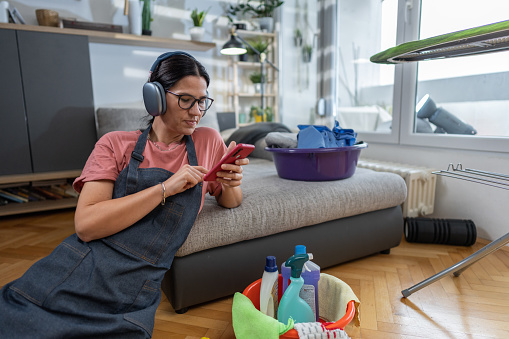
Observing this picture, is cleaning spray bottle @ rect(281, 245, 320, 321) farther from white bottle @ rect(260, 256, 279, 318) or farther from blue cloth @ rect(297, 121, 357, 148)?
blue cloth @ rect(297, 121, 357, 148)

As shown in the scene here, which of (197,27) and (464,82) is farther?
(197,27)

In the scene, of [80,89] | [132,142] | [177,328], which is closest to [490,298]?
[177,328]

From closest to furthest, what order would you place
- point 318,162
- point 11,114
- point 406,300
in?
1. point 406,300
2. point 318,162
3. point 11,114

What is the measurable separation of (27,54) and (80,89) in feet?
1.30

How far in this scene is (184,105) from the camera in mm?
978

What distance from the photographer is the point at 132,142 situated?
1.02 m

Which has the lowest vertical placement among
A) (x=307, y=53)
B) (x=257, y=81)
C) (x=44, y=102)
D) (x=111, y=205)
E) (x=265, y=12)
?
(x=111, y=205)

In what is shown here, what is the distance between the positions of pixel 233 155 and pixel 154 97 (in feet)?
0.91

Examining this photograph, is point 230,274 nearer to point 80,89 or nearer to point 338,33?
point 80,89

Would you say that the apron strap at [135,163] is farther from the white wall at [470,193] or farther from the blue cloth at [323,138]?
the white wall at [470,193]

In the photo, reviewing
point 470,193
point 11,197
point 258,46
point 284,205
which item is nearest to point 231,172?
point 284,205

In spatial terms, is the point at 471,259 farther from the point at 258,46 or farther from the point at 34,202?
the point at 34,202

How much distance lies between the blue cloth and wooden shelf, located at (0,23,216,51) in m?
1.91

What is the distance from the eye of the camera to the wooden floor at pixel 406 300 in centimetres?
110
